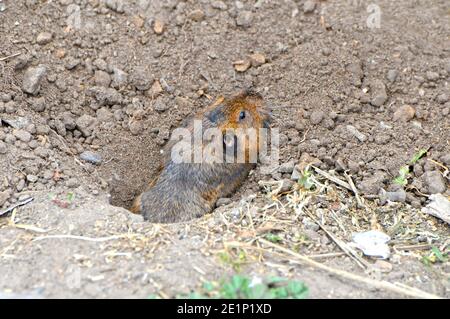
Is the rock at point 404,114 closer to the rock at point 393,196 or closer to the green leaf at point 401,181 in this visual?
the green leaf at point 401,181

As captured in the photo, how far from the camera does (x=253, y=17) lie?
6582 mm

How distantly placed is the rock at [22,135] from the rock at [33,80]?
0.53 m

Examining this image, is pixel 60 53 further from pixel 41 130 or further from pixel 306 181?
pixel 306 181

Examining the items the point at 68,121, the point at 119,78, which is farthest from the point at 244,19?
the point at 68,121

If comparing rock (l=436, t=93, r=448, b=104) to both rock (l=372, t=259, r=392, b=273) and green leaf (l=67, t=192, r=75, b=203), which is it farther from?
green leaf (l=67, t=192, r=75, b=203)

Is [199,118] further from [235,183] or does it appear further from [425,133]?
[425,133]

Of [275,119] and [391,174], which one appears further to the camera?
[275,119]

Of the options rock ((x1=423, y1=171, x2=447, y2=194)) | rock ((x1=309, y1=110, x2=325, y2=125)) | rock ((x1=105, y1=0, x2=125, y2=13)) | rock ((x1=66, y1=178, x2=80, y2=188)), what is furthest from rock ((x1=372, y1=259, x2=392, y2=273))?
rock ((x1=105, y1=0, x2=125, y2=13))

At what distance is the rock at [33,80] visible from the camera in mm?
5988

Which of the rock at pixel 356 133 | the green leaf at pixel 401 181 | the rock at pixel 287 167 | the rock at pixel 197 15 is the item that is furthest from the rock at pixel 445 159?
the rock at pixel 197 15

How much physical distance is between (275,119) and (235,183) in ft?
2.45

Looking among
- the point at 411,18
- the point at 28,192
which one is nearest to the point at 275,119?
the point at 411,18

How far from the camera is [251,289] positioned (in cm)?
417

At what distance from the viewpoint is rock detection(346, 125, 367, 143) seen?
19.5 ft
